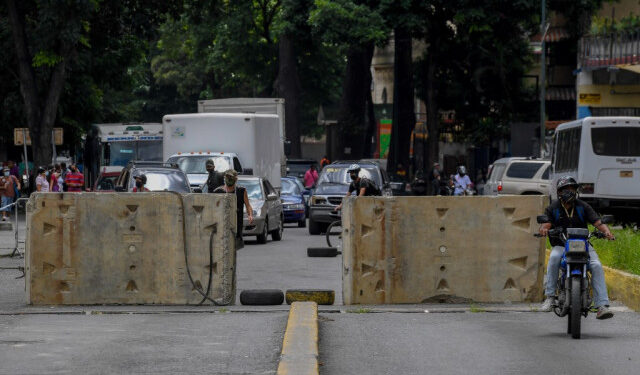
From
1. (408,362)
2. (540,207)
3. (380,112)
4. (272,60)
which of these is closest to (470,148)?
(380,112)

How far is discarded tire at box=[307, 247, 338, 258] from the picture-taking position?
2273 cm

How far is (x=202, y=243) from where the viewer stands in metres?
14.1

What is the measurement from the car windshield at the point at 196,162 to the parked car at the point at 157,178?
369 centimetres

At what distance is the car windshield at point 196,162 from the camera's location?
30.9 meters

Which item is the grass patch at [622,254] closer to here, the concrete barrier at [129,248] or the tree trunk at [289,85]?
the concrete barrier at [129,248]

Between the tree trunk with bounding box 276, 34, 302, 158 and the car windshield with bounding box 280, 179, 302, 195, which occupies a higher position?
the tree trunk with bounding box 276, 34, 302, 158

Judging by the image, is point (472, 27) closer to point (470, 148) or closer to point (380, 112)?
point (470, 148)

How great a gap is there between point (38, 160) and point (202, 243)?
2397 centimetres

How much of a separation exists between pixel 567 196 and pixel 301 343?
3092 mm

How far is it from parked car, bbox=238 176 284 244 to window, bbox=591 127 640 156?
7560 mm

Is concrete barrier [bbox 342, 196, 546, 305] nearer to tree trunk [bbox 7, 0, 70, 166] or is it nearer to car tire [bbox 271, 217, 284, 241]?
car tire [bbox 271, 217, 284, 241]

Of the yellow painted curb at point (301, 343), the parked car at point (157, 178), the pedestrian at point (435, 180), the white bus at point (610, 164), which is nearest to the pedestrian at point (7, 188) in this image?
the parked car at point (157, 178)

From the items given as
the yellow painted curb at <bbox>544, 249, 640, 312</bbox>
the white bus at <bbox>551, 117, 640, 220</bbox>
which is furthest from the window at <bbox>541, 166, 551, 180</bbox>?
the yellow painted curb at <bbox>544, 249, 640, 312</bbox>

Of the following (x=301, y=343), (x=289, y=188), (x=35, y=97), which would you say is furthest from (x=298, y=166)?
(x=301, y=343)
